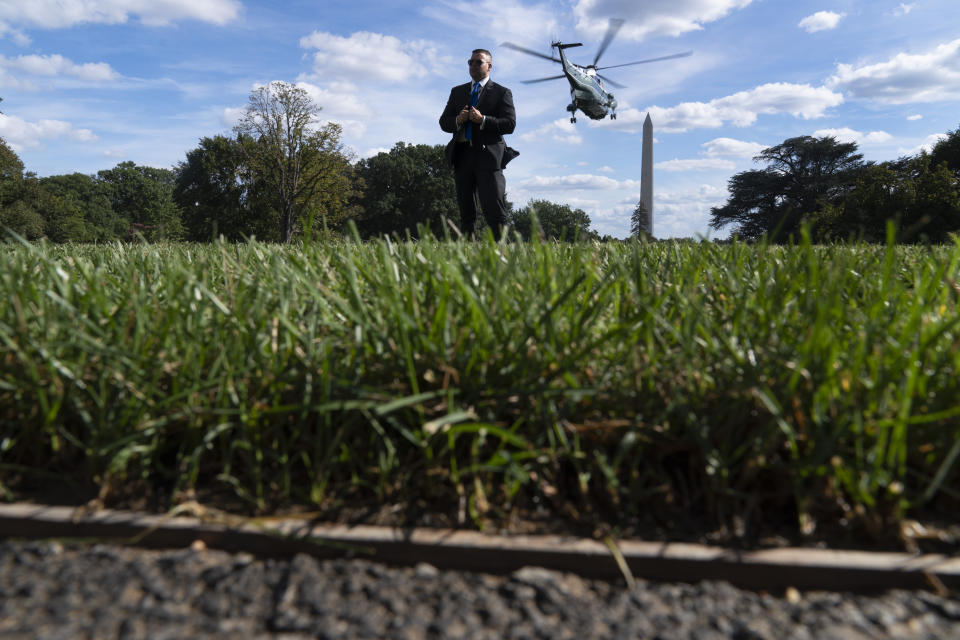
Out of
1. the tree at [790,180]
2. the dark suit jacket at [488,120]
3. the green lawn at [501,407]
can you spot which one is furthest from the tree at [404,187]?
the green lawn at [501,407]

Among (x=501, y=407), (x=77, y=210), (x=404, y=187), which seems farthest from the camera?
(x=404, y=187)

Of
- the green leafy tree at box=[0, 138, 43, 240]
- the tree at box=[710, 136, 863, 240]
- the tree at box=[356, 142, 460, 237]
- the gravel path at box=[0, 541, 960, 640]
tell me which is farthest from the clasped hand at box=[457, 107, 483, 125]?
the tree at box=[710, 136, 863, 240]

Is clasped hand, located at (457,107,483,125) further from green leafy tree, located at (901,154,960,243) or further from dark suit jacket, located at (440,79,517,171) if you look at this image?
green leafy tree, located at (901,154,960,243)

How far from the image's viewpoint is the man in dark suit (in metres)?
6.45

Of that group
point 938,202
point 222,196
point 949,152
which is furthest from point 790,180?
point 222,196

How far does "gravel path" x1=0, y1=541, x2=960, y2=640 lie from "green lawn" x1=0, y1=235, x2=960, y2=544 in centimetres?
20

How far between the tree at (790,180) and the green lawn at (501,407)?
2545 inches

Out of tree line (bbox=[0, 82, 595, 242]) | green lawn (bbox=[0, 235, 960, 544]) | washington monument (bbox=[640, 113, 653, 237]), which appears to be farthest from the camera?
tree line (bbox=[0, 82, 595, 242])

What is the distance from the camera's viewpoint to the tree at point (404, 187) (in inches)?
2192

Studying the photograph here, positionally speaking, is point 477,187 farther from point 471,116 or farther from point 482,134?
point 471,116

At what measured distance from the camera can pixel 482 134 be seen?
644cm

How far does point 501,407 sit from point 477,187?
5.34 meters

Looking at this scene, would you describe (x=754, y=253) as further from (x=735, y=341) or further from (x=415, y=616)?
(x=415, y=616)

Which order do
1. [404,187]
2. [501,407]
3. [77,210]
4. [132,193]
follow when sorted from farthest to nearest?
[132,193], [404,187], [77,210], [501,407]
